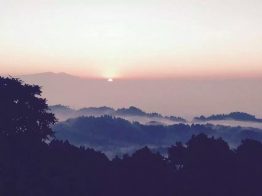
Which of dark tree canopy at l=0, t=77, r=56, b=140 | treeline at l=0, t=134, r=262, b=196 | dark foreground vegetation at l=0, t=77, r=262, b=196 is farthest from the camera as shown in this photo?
dark tree canopy at l=0, t=77, r=56, b=140

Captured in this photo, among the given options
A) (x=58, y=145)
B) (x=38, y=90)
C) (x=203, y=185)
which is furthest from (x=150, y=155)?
(x=38, y=90)

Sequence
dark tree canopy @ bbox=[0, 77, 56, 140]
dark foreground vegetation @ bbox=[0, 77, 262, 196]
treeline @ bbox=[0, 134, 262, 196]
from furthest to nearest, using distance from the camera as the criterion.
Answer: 1. dark tree canopy @ bbox=[0, 77, 56, 140]
2. dark foreground vegetation @ bbox=[0, 77, 262, 196]
3. treeline @ bbox=[0, 134, 262, 196]

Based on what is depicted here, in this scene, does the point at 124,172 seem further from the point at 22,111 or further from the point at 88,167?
the point at 22,111

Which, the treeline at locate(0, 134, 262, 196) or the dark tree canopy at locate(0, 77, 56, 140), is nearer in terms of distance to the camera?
the treeline at locate(0, 134, 262, 196)

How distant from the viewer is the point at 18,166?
51281 millimetres

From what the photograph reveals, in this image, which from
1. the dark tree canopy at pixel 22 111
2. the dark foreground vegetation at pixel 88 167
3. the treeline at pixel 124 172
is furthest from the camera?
the dark tree canopy at pixel 22 111

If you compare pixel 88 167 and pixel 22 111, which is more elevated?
pixel 22 111

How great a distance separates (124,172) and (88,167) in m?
4.74

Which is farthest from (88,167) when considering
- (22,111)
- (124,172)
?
(22,111)

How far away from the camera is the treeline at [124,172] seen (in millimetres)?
51531

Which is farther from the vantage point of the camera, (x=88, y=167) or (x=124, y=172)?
(x=88, y=167)

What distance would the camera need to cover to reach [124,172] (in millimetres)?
56938

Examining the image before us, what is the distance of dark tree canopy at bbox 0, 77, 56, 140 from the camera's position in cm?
5569

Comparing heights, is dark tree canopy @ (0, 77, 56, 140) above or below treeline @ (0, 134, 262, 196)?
above
